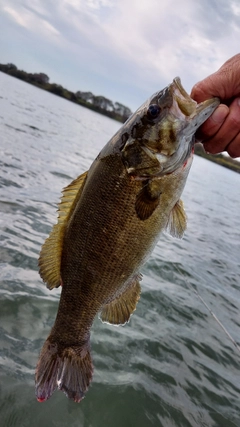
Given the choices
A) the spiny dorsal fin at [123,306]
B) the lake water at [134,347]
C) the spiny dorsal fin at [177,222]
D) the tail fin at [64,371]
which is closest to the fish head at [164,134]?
the spiny dorsal fin at [177,222]

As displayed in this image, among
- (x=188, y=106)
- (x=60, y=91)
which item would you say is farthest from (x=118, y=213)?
(x=60, y=91)

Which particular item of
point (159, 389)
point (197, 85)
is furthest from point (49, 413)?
point (197, 85)

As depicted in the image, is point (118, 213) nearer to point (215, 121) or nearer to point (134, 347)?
point (215, 121)

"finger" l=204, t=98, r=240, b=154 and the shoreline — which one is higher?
"finger" l=204, t=98, r=240, b=154

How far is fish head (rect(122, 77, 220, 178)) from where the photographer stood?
102 inches

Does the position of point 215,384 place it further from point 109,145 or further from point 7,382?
point 109,145

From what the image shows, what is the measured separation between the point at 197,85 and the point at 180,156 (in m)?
0.73

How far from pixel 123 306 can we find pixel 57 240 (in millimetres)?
795

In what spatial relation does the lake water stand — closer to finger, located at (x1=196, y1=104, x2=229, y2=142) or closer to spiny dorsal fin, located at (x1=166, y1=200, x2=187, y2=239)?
spiny dorsal fin, located at (x1=166, y1=200, x2=187, y2=239)

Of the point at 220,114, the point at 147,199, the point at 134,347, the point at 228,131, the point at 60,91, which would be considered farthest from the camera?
the point at 60,91

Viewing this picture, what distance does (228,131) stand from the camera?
2.84 meters

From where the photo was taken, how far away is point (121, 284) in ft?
9.27

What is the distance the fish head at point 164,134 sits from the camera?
258 cm

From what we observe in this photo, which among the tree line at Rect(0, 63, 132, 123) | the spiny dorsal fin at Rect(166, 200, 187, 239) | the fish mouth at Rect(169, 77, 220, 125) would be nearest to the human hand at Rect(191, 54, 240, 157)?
the fish mouth at Rect(169, 77, 220, 125)
